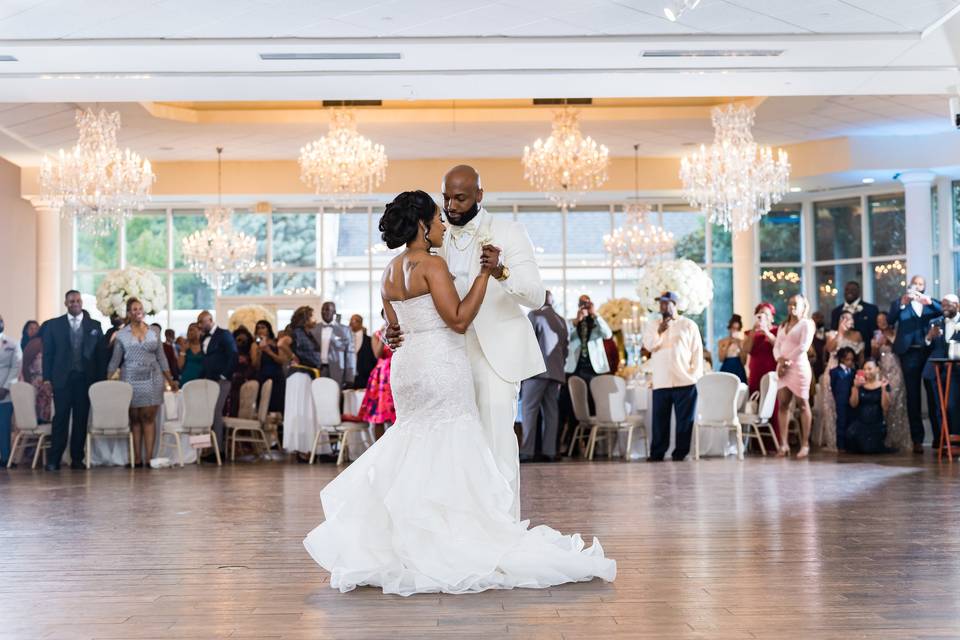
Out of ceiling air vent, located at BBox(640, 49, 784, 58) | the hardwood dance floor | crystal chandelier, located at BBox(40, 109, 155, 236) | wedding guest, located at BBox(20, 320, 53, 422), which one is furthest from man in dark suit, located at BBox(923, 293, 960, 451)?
crystal chandelier, located at BBox(40, 109, 155, 236)

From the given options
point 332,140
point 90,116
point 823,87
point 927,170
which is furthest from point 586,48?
point 927,170

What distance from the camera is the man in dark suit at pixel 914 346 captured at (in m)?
12.0

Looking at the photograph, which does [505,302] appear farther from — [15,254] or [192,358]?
[15,254]

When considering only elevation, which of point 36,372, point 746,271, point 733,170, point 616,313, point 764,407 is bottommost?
point 764,407

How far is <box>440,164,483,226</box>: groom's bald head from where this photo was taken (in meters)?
4.55

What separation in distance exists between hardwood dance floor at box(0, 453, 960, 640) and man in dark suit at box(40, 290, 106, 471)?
2.60 m

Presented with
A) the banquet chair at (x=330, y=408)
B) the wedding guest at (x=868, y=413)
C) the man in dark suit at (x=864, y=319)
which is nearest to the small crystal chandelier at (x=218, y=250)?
the banquet chair at (x=330, y=408)

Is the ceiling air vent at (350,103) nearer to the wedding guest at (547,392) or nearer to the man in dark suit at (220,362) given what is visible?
the man in dark suit at (220,362)

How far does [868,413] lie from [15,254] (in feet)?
44.7

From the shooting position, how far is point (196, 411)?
37.9 ft

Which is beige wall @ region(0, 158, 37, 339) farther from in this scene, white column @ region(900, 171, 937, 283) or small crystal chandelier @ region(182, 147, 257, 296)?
white column @ region(900, 171, 937, 283)

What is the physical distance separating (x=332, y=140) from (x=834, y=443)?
7.30 metres

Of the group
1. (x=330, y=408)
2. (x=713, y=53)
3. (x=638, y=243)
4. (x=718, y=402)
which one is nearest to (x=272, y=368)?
(x=330, y=408)

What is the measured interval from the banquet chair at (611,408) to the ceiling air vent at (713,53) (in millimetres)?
3341
